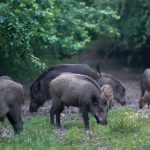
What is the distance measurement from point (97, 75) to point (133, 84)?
23.4ft

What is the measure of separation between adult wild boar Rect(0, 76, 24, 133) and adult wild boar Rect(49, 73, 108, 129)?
1.37m

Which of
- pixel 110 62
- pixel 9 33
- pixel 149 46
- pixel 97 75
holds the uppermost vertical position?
pixel 9 33

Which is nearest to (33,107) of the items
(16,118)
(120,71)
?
(16,118)

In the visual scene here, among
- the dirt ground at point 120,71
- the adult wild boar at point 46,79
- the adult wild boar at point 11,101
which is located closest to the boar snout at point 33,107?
the adult wild boar at point 46,79

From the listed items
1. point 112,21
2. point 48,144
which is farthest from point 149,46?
point 48,144

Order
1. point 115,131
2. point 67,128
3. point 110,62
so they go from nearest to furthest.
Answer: point 115,131 → point 67,128 → point 110,62

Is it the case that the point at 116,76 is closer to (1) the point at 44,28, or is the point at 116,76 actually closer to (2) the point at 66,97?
(1) the point at 44,28

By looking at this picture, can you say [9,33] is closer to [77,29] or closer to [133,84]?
[77,29]

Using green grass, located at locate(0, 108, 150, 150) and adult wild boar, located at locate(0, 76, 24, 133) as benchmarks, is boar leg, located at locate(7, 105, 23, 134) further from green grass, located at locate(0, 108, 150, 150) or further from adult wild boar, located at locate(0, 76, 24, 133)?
green grass, located at locate(0, 108, 150, 150)

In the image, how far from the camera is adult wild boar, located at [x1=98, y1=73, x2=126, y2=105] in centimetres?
1706

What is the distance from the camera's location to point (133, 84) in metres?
22.9

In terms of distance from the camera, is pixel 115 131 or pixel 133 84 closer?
pixel 115 131

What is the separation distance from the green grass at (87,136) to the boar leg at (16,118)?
175mm

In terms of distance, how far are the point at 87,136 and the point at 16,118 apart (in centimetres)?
147
